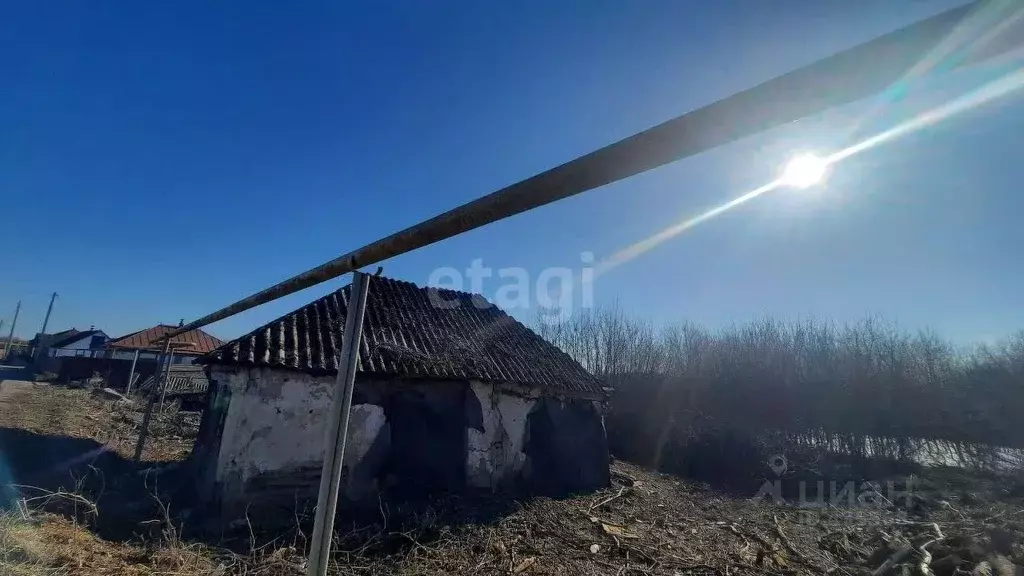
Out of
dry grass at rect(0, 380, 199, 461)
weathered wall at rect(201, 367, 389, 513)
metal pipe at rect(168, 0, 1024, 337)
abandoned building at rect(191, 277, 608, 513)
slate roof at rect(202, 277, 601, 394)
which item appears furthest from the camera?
dry grass at rect(0, 380, 199, 461)

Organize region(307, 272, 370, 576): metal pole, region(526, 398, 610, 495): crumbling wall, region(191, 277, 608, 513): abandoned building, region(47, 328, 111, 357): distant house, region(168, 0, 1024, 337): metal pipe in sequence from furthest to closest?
1. region(47, 328, 111, 357): distant house
2. region(526, 398, 610, 495): crumbling wall
3. region(191, 277, 608, 513): abandoned building
4. region(307, 272, 370, 576): metal pole
5. region(168, 0, 1024, 337): metal pipe

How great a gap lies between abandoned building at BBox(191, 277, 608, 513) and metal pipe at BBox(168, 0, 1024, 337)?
7.83m

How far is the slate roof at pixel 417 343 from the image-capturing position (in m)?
8.51

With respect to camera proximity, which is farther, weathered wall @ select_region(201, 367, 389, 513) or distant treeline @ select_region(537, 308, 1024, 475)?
distant treeline @ select_region(537, 308, 1024, 475)

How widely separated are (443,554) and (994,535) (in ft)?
28.2

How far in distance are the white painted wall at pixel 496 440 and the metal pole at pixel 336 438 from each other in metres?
7.55

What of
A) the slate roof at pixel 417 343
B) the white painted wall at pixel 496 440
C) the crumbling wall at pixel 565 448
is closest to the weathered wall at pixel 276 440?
the slate roof at pixel 417 343

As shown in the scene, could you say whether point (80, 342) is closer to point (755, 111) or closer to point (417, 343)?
point (417, 343)

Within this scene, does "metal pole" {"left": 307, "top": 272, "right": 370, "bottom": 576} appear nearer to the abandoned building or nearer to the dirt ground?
the dirt ground

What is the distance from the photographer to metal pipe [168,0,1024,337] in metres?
1.03

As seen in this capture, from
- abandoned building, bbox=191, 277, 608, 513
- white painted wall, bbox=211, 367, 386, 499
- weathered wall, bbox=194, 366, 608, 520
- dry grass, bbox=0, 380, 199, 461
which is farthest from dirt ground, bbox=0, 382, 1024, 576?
white painted wall, bbox=211, 367, 386, 499

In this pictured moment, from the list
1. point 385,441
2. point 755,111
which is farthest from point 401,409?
point 755,111

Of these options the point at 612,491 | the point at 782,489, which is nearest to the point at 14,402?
the point at 612,491

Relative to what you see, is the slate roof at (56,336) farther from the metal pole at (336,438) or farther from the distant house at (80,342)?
the metal pole at (336,438)
